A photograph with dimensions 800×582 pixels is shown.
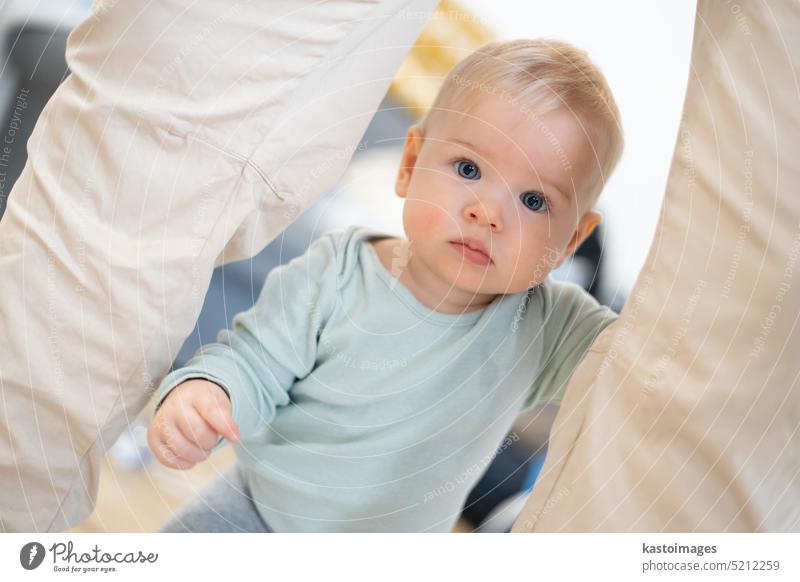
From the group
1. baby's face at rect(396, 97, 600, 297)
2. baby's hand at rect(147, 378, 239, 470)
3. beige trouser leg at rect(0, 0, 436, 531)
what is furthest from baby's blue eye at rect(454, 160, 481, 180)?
baby's hand at rect(147, 378, 239, 470)

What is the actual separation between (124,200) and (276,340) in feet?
0.45

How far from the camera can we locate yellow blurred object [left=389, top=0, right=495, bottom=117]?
22.8 inches

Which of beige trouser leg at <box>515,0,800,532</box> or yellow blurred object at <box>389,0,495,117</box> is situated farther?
yellow blurred object at <box>389,0,495,117</box>

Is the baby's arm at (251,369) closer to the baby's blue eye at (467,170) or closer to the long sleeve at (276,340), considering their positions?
the long sleeve at (276,340)

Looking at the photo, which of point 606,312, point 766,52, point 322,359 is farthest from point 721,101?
point 322,359

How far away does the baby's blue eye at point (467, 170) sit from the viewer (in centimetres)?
53

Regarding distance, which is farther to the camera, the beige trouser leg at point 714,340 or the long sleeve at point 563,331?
the long sleeve at point 563,331

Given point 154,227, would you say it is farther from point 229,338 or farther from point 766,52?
point 766,52

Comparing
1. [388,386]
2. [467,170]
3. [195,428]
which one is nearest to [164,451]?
[195,428]

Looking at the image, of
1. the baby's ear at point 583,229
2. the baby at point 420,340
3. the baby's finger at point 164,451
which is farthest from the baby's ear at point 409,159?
the baby's finger at point 164,451

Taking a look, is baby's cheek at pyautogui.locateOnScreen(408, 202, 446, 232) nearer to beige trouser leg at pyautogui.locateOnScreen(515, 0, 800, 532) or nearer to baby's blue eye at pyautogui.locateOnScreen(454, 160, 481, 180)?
baby's blue eye at pyautogui.locateOnScreen(454, 160, 481, 180)

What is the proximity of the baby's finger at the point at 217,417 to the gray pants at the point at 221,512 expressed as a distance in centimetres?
10
